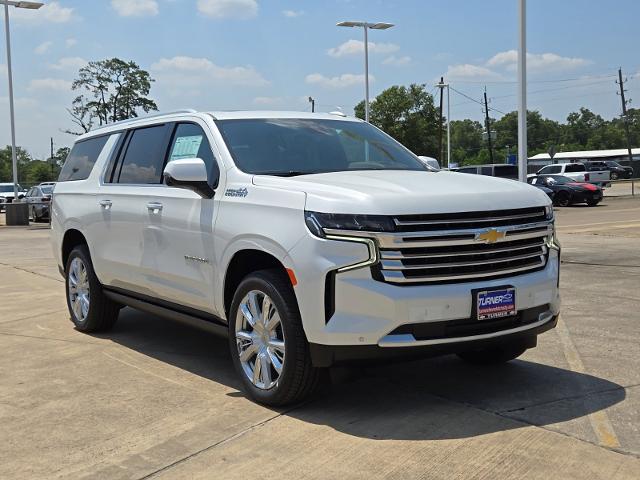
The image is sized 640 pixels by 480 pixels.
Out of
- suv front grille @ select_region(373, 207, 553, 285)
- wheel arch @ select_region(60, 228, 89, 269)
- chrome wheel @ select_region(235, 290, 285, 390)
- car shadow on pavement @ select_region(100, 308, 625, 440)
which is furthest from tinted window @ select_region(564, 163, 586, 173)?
chrome wheel @ select_region(235, 290, 285, 390)

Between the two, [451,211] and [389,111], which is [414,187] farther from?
[389,111]

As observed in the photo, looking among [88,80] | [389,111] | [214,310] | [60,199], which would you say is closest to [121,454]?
[214,310]

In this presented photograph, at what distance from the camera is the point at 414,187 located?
434 centimetres

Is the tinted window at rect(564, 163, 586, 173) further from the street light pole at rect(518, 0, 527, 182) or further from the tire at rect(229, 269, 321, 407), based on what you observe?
the tire at rect(229, 269, 321, 407)

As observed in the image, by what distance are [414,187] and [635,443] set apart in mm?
1807

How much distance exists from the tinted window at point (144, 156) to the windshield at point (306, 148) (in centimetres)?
77

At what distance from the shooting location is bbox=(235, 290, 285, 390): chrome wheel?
4461 mm

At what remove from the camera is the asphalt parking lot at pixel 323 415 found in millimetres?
3645

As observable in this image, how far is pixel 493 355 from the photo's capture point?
534 cm

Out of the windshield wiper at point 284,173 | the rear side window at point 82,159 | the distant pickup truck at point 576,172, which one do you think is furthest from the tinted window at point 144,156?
the distant pickup truck at point 576,172

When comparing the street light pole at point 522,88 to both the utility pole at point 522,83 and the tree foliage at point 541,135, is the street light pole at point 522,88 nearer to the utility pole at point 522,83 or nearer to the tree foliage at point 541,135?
the utility pole at point 522,83

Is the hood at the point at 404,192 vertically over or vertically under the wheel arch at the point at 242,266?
over

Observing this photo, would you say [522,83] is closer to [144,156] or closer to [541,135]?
[144,156]

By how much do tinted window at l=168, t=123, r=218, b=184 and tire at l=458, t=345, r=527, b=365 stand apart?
2215 millimetres
